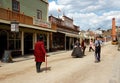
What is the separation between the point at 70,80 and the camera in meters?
10.5

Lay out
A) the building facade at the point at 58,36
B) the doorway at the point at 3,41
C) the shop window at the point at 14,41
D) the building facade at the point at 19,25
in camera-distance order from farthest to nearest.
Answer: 1. the building facade at the point at 58,36
2. the shop window at the point at 14,41
3. the doorway at the point at 3,41
4. the building facade at the point at 19,25

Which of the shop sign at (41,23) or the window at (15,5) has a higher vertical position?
the window at (15,5)

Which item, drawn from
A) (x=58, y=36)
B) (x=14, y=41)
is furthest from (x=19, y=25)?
(x=58, y=36)

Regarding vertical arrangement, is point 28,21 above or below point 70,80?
above

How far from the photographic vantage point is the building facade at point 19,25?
70.4 feet

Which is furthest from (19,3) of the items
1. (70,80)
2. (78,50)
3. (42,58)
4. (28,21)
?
(70,80)

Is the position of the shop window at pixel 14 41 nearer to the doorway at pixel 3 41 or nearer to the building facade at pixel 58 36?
the doorway at pixel 3 41

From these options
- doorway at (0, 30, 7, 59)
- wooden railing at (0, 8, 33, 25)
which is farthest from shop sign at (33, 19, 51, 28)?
doorway at (0, 30, 7, 59)

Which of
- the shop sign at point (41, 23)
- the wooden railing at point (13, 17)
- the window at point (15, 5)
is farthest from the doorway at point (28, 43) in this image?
the window at point (15, 5)

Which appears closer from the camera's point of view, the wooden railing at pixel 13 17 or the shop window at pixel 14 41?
the wooden railing at pixel 13 17

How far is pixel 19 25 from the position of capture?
2352 cm

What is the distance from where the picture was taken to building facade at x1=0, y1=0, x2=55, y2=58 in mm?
21453

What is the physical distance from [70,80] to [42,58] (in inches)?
108

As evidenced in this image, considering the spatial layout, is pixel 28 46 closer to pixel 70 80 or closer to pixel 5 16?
pixel 5 16
